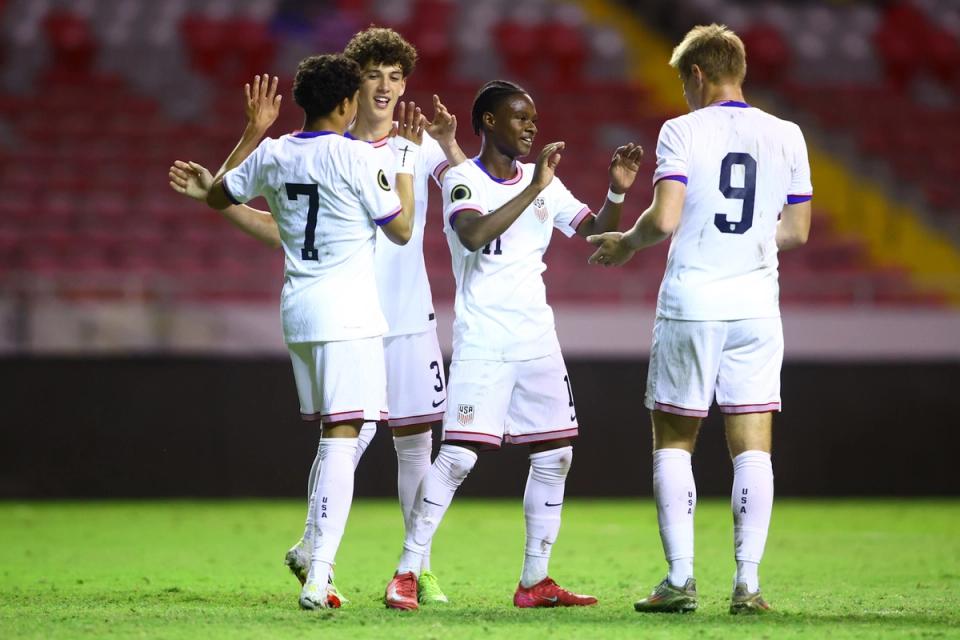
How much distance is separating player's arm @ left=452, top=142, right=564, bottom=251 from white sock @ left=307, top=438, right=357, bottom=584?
925 mm

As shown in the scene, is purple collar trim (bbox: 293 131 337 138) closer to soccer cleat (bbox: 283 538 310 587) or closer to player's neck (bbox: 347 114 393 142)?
player's neck (bbox: 347 114 393 142)

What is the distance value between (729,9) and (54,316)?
11499 mm

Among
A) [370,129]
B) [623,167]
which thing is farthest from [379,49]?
[623,167]

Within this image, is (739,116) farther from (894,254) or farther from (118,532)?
(894,254)

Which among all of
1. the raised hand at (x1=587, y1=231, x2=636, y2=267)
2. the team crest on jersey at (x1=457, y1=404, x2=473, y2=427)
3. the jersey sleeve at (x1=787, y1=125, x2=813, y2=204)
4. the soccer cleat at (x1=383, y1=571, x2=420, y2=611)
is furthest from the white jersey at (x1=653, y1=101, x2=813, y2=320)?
the soccer cleat at (x1=383, y1=571, x2=420, y2=611)

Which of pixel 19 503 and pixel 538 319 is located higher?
pixel 538 319

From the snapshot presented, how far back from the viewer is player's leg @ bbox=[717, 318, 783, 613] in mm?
5281

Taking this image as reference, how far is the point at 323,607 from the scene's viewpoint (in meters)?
5.20

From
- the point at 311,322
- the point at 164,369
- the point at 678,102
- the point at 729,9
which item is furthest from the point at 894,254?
the point at 311,322

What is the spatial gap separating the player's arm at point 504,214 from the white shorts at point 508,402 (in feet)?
1.70

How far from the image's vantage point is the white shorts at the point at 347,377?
5.29 m

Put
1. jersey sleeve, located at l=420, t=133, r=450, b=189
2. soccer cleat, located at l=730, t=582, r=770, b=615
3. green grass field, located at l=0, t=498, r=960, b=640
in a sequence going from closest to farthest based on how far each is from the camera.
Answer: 1. green grass field, located at l=0, t=498, r=960, b=640
2. soccer cleat, located at l=730, t=582, r=770, b=615
3. jersey sleeve, located at l=420, t=133, r=450, b=189

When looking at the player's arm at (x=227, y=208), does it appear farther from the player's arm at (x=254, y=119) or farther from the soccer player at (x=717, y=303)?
the soccer player at (x=717, y=303)

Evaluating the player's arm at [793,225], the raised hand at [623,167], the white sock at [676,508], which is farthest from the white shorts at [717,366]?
the raised hand at [623,167]
